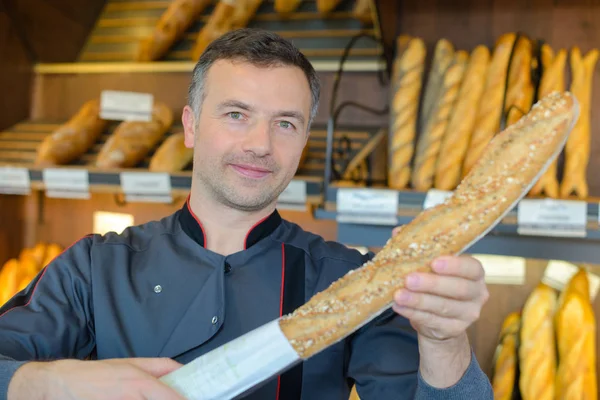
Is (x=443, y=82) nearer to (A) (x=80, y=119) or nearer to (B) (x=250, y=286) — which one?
(B) (x=250, y=286)

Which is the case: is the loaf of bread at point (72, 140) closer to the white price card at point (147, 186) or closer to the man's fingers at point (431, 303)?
the white price card at point (147, 186)

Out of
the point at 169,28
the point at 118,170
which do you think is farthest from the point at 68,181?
the point at 169,28

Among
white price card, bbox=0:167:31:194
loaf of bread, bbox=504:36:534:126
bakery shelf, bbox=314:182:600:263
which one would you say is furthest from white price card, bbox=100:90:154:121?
loaf of bread, bbox=504:36:534:126

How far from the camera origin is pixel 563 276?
1.71m

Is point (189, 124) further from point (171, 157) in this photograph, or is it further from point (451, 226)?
point (171, 157)

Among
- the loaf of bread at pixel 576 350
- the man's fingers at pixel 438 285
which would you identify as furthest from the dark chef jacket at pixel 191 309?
the loaf of bread at pixel 576 350

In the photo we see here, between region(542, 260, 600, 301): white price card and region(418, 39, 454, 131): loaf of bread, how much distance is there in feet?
1.94

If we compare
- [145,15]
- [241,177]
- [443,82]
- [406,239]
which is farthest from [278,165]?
[145,15]

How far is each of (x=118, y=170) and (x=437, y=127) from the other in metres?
0.96

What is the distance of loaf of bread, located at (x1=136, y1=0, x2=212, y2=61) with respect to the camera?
2.07m

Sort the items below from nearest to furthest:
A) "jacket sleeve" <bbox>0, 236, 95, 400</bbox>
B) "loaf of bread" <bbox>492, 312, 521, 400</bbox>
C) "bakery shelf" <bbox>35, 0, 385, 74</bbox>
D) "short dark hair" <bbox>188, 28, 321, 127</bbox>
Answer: "jacket sleeve" <bbox>0, 236, 95, 400</bbox>
"short dark hair" <bbox>188, 28, 321, 127</bbox>
"loaf of bread" <bbox>492, 312, 521, 400</bbox>
"bakery shelf" <bbox>35, 0, 385, 74</bbox>

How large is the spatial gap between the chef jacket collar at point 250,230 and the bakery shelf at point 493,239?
0.40 metres

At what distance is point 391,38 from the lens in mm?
1795

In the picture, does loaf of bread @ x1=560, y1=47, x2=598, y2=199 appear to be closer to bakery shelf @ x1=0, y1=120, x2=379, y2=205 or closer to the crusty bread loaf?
bakery shelf @ x1=0, y1=120, x2=379, y2=205
